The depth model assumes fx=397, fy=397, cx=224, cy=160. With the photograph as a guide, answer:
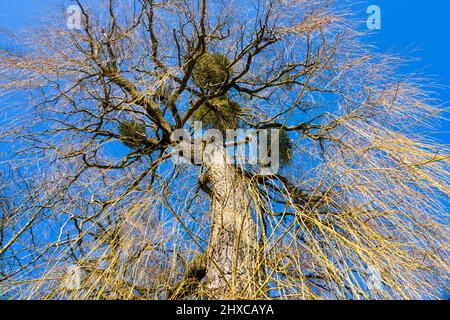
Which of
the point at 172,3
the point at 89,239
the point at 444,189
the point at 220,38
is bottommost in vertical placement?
the point at 89,239

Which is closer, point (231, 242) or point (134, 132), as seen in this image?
point (231, 242)

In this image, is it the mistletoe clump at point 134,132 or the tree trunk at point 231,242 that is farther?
the mistletoe clump at point 134,132

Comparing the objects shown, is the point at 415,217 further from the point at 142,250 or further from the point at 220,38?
the point at 220,38

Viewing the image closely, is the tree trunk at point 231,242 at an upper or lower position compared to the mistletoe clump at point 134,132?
lower

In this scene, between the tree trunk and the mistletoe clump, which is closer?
the tree trunk

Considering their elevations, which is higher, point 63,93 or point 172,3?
point 172,3

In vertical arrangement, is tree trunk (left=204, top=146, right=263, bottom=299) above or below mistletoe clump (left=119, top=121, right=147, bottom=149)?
below

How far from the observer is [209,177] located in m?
2.79

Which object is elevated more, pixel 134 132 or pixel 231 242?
pixel 134 132

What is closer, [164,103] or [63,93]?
[63,93]

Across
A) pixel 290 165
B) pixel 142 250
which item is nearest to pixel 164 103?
pixel 290 165

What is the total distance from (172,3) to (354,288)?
101 inches
